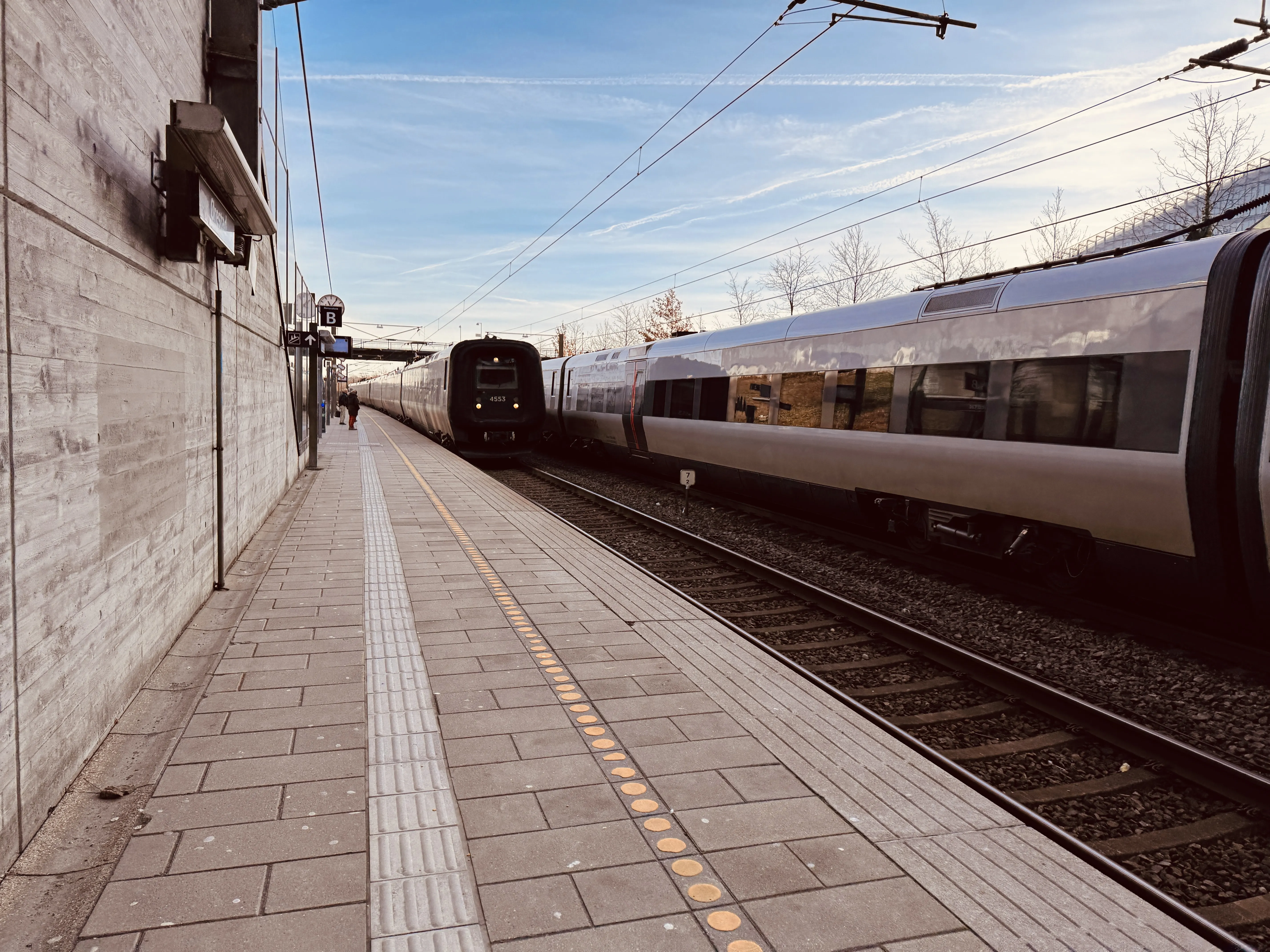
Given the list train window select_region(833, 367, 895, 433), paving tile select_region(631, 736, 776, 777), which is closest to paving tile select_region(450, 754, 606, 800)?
paving tile select_region(631, 736, 776, 777)

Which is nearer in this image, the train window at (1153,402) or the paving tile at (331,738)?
the paving tile at (331,738)

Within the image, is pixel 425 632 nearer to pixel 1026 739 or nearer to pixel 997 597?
pixel 1026 739

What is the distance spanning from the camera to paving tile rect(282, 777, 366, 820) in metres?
3.01

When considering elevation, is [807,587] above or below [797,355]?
below

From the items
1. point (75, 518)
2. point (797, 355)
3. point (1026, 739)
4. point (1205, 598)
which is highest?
point (797, 355)

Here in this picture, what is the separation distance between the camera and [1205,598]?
549cm

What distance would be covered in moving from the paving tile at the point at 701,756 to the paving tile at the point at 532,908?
0.88 m

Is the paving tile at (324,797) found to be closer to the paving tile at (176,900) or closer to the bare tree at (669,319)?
the paving tile at (176,900)

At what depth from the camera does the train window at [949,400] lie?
24.3 ft

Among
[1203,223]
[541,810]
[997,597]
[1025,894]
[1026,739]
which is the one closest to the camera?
[1025,894]

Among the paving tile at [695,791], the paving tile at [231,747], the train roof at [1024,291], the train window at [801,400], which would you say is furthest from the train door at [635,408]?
the paving tile at [695,791]

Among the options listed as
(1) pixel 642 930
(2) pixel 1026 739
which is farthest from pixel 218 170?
(2) pixel 1026 739

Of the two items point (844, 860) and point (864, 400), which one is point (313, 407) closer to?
point (864, 400)

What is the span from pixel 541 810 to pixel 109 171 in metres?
3.39
